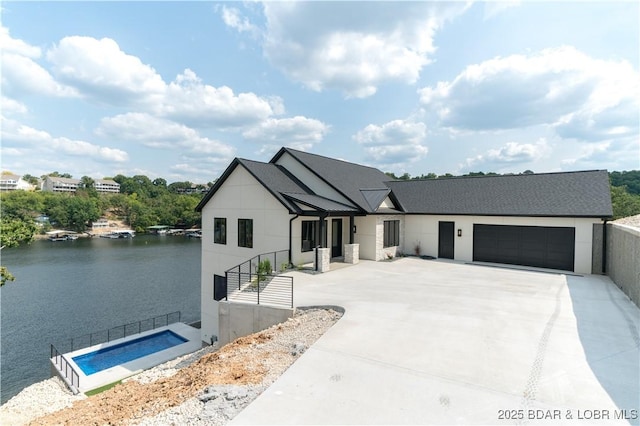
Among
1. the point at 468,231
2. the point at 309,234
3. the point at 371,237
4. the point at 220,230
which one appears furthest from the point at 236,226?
the point at 468,231

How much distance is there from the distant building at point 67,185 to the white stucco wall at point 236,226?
143703 mm

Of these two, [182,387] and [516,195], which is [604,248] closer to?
[516,195]

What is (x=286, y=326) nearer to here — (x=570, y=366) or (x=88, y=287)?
(x=570, y=366)

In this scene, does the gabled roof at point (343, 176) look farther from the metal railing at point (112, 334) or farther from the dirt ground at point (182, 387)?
the metal railing at point (112, 334)

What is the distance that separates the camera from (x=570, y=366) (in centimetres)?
592

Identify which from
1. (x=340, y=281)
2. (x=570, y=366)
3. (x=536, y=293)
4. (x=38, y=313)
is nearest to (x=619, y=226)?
(x=536, y=293)

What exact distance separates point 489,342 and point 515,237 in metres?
11.7

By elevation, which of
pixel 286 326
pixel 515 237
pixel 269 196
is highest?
pixel 269 196

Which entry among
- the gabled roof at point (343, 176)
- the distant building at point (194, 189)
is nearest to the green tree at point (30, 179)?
the distant building at point (194, 189)

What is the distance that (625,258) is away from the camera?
11125 millimetres

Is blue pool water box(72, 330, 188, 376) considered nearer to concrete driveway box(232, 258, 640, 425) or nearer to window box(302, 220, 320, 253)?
window box(302, 220, 320, 253)

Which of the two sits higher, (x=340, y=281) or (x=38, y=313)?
(x=340, y=281)

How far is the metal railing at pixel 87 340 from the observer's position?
14406 mm

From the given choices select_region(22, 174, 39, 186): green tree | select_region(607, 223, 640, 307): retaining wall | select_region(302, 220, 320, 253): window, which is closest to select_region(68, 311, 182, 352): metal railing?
select_region(302, 220, 320, 253): window
